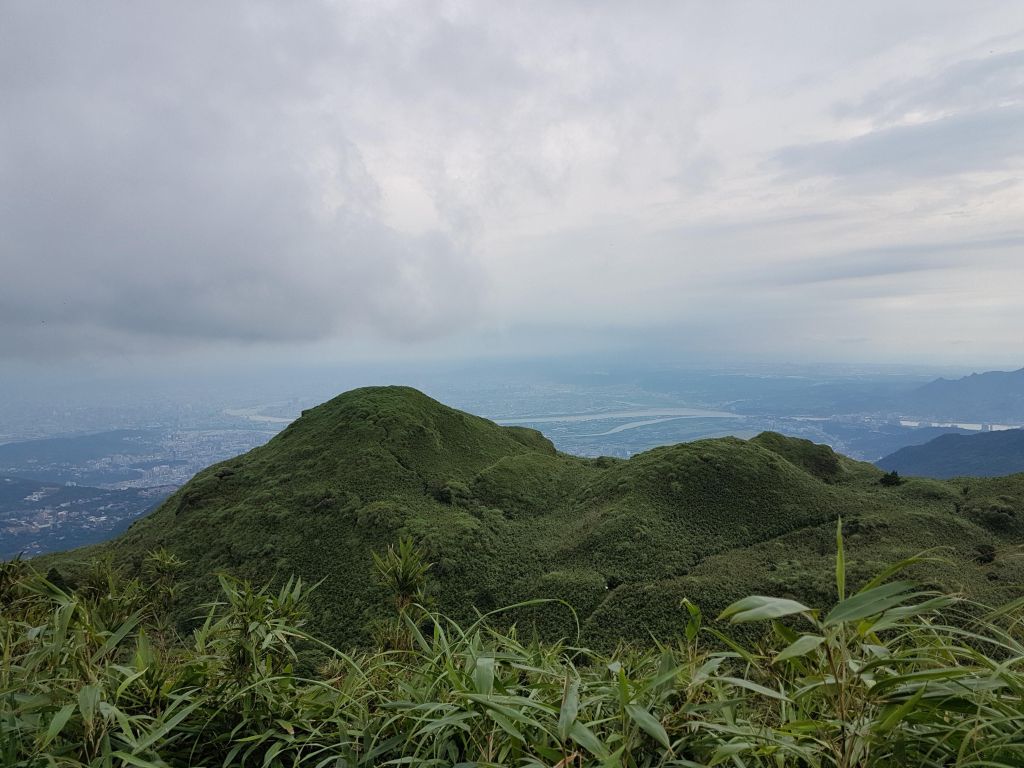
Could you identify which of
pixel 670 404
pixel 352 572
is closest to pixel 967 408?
pixel 670 404

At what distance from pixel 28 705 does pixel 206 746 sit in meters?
0.59

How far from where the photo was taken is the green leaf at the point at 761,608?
43.7 inches

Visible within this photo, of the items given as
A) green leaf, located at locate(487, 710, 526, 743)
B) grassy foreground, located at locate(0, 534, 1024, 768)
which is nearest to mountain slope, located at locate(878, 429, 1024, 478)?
grassy foreground, located at locate(0, 534, 1024, 768)

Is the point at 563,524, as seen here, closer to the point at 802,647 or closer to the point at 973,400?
the point at 802,647

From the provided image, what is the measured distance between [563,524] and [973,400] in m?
202

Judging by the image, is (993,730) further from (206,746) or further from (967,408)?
(967,408)

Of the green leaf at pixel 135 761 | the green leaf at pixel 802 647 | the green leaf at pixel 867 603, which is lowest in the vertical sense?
the green leaf at pixel 135 761

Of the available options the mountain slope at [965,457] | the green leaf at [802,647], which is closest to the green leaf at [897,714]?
the green leaf at [802,647]

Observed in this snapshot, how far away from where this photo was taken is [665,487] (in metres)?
19.4

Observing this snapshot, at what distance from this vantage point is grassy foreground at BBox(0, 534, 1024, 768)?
1.28 meters

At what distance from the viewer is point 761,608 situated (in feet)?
3.82

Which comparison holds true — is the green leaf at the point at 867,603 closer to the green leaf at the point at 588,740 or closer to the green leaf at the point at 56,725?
the green leaf at the point at 588,740

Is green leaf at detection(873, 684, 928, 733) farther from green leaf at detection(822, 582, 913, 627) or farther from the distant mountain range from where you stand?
the distant mountain range

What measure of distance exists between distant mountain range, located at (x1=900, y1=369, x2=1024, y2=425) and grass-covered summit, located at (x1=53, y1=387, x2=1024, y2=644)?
165766mm
